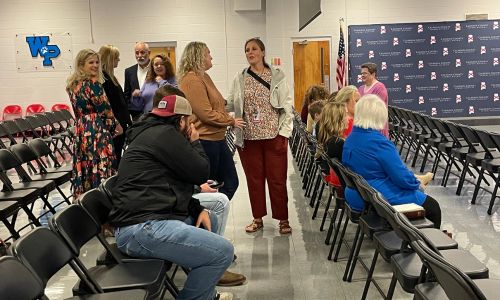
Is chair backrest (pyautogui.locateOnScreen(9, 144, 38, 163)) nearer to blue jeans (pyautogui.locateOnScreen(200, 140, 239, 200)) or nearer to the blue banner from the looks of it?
blue jeans (pyautogui.locateOnScreen(200, 140, 239, 200))

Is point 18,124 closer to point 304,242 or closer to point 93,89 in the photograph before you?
point 93,89

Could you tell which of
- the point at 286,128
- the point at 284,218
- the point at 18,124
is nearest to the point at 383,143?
the point at 286,128

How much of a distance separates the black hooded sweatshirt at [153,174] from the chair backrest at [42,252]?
1.21 ft

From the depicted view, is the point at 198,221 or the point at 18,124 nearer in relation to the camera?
the point at 198,221

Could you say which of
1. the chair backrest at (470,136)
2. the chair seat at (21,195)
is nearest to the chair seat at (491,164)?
the chair backrest at (470,136)

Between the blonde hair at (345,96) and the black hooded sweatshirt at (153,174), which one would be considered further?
the blonde hair at (345,96)

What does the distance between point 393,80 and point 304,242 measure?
880 centimetres

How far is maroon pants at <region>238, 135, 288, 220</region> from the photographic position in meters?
4.52

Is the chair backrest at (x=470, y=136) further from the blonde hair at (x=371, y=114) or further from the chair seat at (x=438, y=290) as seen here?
the chair seat at (x=438, y=290)

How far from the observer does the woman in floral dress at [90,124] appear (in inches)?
170

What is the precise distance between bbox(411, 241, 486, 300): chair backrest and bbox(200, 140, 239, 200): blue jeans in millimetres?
2257

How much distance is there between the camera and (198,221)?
9.77 feet

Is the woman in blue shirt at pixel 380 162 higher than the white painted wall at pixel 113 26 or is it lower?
lower

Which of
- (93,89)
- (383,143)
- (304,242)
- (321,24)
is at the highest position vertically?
(321,24)
